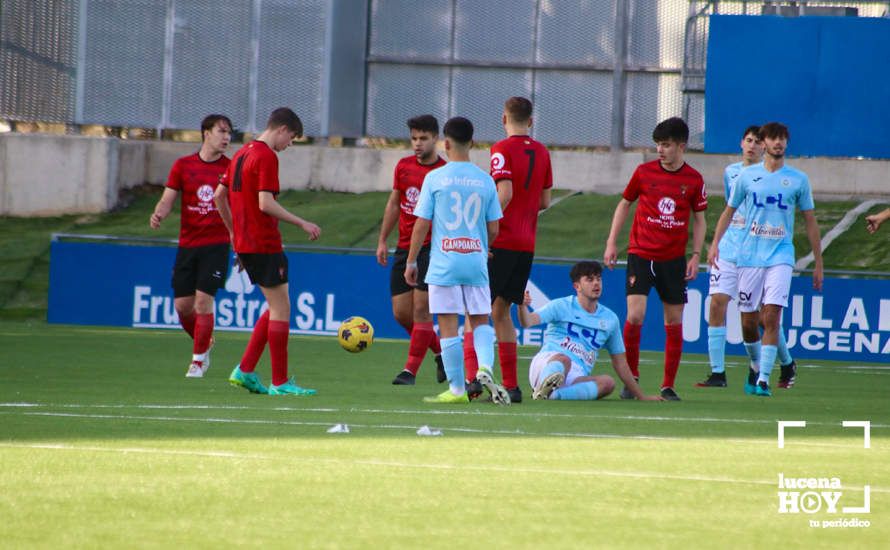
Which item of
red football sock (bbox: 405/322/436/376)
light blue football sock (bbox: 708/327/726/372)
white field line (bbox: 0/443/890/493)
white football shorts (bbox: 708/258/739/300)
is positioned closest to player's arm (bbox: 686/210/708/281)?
white football shorts (bbox: 708/258/739/300)

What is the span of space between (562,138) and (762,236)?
15.5m

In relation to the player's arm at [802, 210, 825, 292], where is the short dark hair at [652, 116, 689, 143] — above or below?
above

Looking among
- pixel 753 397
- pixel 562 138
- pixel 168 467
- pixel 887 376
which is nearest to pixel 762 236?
pixel 753 397

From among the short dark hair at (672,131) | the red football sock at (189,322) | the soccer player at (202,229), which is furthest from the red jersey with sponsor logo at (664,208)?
the red football sock at (189,322)

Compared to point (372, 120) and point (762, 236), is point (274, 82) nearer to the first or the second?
point (372, 120)

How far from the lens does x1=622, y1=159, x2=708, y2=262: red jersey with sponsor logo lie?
39.1 ft

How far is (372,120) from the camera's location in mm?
28516

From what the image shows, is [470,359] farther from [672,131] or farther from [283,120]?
[672,131]

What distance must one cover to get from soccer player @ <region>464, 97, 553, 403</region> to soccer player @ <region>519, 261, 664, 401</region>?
20 centimetres

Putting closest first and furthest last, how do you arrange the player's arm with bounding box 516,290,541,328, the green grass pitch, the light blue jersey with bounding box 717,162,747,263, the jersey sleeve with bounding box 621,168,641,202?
the green grass pitch, the player's arm with bounding box 516,290,541,328, the jersey sleeve with bounding box 621,168,641,202, the light blue jersey with bounding box 717,162,747,263

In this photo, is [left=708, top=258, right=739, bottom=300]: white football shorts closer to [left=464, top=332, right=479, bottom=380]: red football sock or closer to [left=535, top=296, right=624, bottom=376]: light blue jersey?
[left=535, top=296, right=624, bottom=376]: light blue jersey

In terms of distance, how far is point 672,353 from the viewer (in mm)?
11680

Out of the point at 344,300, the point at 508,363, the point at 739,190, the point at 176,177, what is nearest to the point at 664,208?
the point at 739,190

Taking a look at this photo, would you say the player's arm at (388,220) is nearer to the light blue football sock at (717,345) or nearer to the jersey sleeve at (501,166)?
the jersey sleeve at (501,166)
